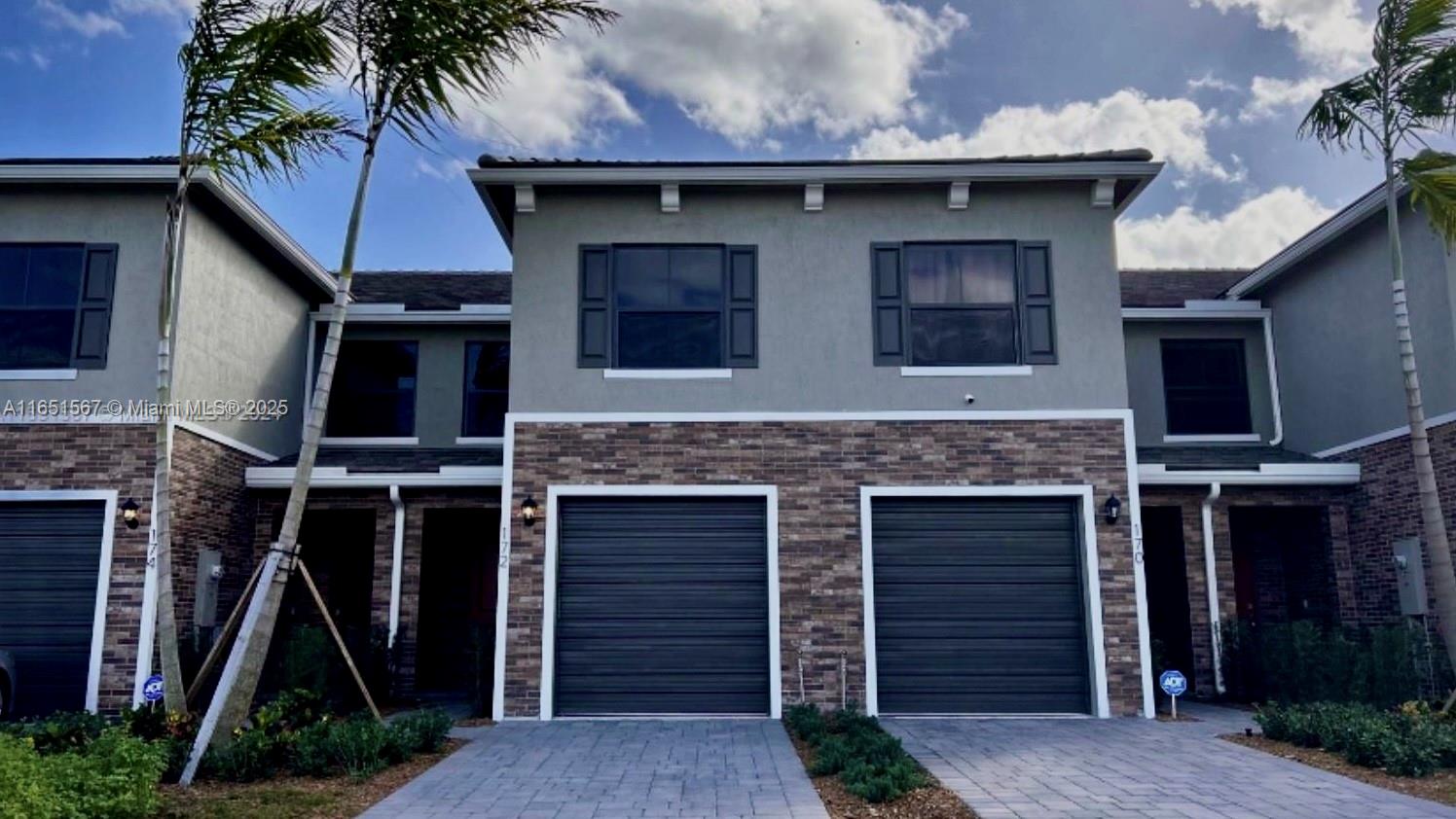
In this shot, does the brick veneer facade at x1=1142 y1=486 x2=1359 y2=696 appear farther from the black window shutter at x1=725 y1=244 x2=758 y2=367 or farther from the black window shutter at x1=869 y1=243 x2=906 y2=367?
the black window shutter at x1=725 y1=244 x2=758 y2=367

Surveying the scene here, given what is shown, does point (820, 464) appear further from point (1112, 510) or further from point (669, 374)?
point (1112, 510)

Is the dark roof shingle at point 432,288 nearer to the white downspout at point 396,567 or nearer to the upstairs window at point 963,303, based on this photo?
the white downspout at point 396,567

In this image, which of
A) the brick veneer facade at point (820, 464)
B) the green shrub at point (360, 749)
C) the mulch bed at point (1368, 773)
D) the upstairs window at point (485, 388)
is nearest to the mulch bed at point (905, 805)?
the mulch bed at point (1368, 773)

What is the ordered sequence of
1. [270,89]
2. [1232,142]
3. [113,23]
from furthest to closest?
[1232,142], [113,23], [270,89]

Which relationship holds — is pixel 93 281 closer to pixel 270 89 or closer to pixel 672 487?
pixel 270 89

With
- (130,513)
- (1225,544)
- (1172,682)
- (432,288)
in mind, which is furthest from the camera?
(432,288)

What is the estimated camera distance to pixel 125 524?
1099 centimetres

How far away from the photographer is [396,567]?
12656 mm

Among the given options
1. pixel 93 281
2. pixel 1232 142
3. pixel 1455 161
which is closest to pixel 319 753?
pixel 93 281

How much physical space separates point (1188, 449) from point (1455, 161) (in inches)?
214

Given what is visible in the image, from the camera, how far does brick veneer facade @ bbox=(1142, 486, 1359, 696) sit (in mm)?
12508

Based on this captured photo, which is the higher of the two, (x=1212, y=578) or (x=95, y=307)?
(x=95, y=307)

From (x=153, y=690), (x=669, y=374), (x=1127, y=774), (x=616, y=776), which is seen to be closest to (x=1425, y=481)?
(x=1127, y=774)

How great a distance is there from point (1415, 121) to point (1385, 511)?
4.70m
